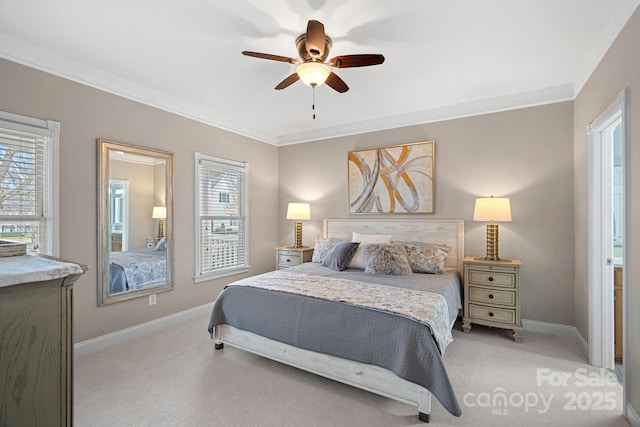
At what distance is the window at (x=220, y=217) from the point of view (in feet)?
12.9

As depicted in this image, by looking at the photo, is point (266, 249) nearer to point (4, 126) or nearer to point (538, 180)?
point (4, 126)

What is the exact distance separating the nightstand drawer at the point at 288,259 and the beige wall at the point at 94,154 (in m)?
0.84

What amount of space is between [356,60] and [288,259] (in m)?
3.07

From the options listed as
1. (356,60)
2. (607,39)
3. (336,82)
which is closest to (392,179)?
(336,82)

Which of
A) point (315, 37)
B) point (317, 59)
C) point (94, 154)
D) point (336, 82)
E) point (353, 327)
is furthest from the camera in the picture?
point (94, 154)

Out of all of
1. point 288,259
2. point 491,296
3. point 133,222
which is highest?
point 133,222

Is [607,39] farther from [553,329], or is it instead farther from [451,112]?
[553,329]

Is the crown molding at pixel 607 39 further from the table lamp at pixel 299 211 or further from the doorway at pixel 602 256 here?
the table lamp at pixel 299 211

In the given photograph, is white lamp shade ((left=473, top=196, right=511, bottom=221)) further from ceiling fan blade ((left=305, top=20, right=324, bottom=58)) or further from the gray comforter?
ceiling fan blade ((left=305, top=20, right=324, bottom=58))

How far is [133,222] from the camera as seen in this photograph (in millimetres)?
3242

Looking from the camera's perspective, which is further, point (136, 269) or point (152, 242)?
point (152, 242)

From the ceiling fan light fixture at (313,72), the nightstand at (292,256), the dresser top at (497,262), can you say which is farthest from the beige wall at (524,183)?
the ceiling fan light fixture at (313,72)

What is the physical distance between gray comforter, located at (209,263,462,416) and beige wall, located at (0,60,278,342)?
105 cm

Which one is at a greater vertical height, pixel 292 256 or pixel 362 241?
pixel 362 241
